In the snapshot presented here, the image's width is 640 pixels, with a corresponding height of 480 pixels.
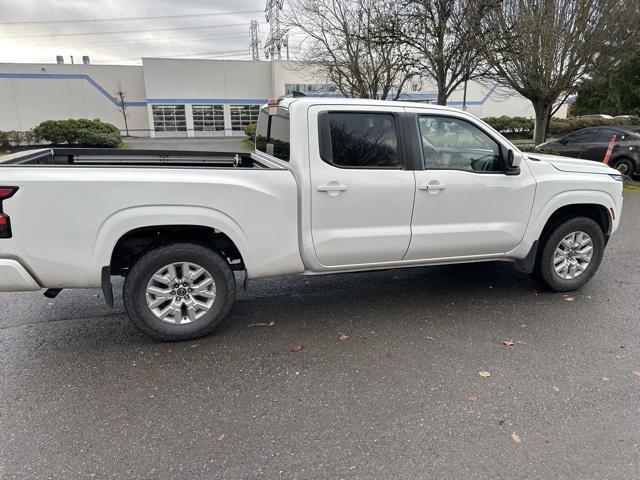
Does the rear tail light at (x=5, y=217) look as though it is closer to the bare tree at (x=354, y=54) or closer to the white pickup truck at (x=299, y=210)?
the white pickup truck at (x=299, y=210)

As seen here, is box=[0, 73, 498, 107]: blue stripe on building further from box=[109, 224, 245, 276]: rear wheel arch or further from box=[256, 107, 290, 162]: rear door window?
box=[109, 224, 245, 276]: rear wheel arch

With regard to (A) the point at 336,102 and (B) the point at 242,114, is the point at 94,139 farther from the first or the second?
(A) the point at 336,102

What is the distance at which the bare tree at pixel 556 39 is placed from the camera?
12.3 m

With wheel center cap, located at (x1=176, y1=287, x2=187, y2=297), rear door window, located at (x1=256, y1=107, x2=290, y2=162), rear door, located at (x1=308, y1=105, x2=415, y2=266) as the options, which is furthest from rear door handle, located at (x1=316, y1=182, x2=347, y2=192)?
wheel center cap, located at (x1=176, y1=287, x2=187, y2=297)

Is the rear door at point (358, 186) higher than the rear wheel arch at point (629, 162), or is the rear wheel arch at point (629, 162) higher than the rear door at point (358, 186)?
the rear door at point (358, 186)

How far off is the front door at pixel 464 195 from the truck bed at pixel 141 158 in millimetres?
1428

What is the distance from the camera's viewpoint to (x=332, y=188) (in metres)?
3.75

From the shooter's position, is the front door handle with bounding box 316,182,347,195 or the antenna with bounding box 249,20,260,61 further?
the antenna with bounding box 249,20,260,61

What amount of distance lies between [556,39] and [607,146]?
3403 mm

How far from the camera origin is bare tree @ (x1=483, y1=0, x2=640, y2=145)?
12.3 meters

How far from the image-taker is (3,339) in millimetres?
3824

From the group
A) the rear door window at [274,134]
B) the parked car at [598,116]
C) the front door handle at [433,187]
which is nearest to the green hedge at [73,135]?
the rear door window at [274,134]

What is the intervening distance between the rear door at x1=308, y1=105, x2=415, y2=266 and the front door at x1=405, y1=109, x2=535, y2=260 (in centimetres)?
18

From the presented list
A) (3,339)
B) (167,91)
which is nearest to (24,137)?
(167,91)
